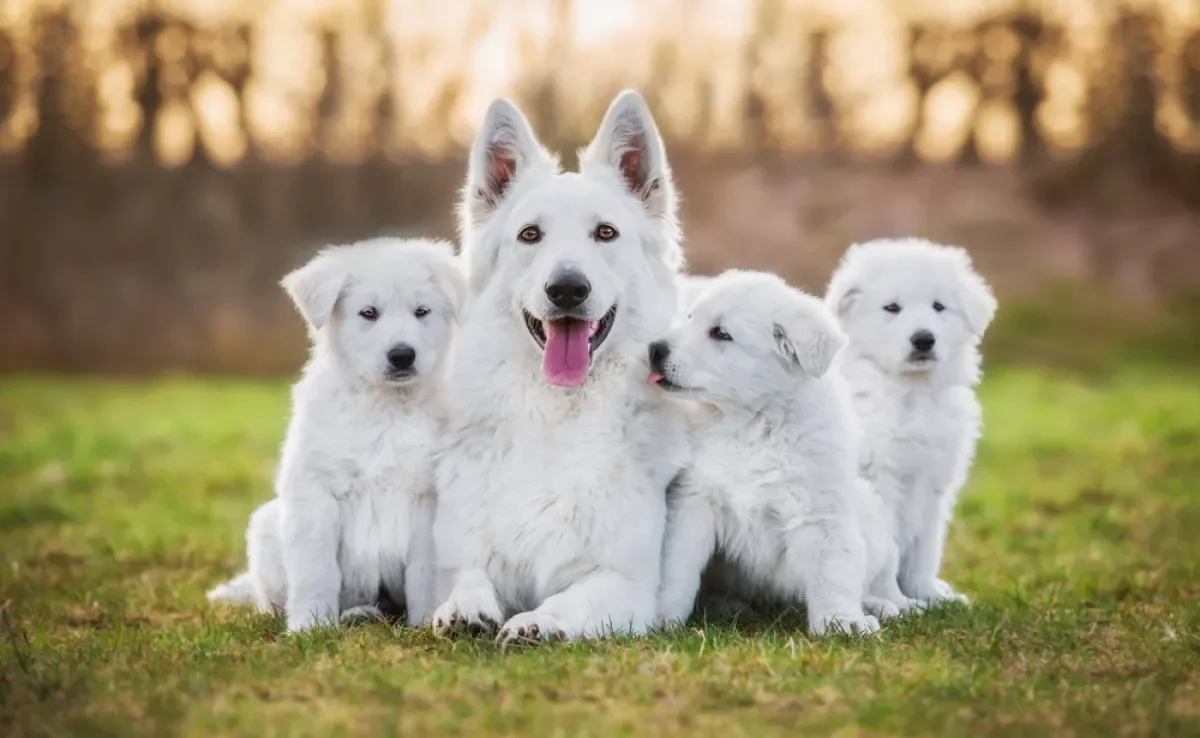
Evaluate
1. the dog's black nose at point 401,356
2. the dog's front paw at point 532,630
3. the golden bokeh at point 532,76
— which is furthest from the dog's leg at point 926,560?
the golden bokeh at point 532,76

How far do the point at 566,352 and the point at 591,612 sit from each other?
3.22 feet

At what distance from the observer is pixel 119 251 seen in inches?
876

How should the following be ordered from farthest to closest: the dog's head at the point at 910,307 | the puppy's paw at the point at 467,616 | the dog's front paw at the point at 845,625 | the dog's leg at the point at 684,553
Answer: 1. the dog's head at the point at 910,307
2. the dog's leg at the point at 684,553
3. the dog's front paw at the point at 845,625
4. the puppy's paw at the point at 467,616

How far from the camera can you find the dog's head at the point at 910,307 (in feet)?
19.6

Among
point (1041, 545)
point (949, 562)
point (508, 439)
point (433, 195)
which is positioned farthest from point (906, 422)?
point (433, 195)

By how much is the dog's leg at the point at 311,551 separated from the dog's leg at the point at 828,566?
5.83 ft

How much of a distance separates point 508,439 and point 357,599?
924 mm

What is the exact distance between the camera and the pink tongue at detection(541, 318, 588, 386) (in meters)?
5.05

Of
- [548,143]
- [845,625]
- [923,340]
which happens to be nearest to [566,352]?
[845,625]

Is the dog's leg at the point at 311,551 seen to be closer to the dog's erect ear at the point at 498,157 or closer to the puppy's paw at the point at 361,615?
the puppy's paw at the point at 361,615

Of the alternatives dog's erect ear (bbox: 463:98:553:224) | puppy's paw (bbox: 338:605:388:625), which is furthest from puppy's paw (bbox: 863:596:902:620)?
dog's erect ear (bbox: 463:98:553:224)

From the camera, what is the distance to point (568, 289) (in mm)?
4879

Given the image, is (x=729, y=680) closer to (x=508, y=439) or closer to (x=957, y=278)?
(x=508, y=439)

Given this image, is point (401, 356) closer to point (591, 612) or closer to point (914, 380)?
point (591, 612)
